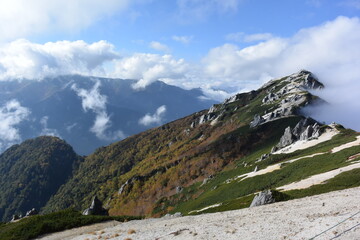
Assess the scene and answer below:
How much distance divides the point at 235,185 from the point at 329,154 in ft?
89.6

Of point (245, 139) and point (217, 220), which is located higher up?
point (245, 139)

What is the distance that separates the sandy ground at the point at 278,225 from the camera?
2331 cm

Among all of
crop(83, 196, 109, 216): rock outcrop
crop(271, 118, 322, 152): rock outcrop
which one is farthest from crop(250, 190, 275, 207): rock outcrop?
crop(271, 118, 322, 152): rock outcrop

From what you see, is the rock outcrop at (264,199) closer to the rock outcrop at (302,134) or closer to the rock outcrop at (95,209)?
the rock outcrop at (95,209)

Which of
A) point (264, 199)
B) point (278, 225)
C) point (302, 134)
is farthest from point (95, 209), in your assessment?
point (302, 134)

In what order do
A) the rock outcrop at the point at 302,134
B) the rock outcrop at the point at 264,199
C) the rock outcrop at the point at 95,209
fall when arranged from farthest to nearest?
the rock outcrop at the point at 302,134 < the rock outcrop at the point at 95,209 < the rock outcrop at the point at 264,199

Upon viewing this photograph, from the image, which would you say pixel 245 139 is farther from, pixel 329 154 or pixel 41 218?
pixel 41 218

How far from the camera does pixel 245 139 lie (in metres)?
180

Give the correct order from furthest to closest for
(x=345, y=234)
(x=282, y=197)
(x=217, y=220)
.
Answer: (x=282, y=197), (x=217, y=220), (x=345, y=234)

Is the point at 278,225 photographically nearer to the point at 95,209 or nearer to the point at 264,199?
the point at 264,199

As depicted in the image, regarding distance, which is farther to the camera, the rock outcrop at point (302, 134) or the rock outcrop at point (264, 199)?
the rock outcrop at point (302, 134)

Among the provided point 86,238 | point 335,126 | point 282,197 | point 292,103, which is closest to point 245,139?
point 292,103

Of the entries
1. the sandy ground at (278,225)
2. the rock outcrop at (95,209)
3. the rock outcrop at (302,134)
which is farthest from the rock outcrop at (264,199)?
the rock outcrop at (302,134)

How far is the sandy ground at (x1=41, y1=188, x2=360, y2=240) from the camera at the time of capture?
918 inches
